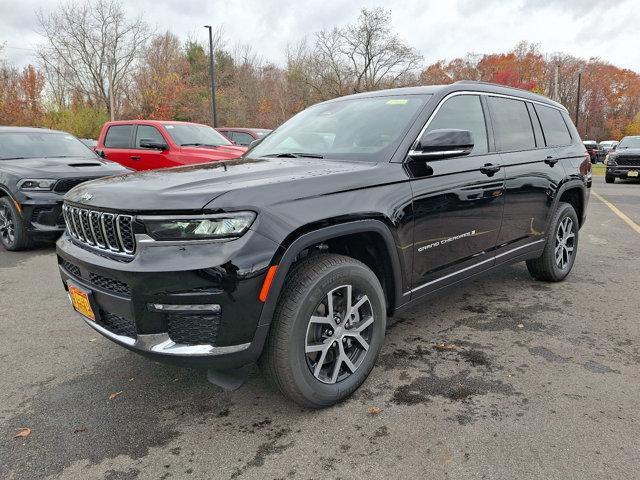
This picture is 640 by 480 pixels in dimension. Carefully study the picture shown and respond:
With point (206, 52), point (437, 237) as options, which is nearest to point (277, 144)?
point (437, 237)

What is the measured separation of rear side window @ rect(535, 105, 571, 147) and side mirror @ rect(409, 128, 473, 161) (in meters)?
1.93

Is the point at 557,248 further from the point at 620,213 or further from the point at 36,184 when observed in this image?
the point at 620,213

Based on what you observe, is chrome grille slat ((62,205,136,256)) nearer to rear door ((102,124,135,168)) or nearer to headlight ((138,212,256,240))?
headlight ((138,212,256,240))

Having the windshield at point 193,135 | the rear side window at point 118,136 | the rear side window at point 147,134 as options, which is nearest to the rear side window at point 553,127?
the windshield at point 193,135

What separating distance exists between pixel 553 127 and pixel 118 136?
7953 millimetres

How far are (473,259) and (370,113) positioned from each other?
50.6 inches

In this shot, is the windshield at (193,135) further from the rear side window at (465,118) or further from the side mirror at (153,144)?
the rear side window at (465,118)

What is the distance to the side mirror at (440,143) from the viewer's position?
292 centimetres

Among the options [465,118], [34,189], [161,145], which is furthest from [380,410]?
[161,145]

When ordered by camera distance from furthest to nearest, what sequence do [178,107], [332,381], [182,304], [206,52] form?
[206,52], [178,107], [332,381], [182,304]

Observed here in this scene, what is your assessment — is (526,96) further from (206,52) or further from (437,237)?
(206,52)

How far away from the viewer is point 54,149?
24.1 feet

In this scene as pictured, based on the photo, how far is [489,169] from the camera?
11.7 feet

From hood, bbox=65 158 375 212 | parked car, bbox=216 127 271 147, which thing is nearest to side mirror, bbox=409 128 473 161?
hood, bbox=65 158 375 212
